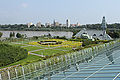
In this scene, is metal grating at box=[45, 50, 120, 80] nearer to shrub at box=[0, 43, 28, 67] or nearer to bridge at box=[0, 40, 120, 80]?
bridge at box=[0, 40, 120, 80]

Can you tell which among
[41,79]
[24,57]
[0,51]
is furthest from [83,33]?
[41,79]

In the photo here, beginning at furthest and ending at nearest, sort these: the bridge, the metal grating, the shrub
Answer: the shrub < the bridge < the metal grating

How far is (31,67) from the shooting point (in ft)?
31.3

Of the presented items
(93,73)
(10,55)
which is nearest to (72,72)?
(93,73)

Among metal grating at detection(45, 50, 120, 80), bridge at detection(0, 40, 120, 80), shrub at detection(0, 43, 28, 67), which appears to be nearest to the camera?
metal grating at detection(45, 50, 120, 80)

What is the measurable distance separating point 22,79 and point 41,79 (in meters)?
1.27

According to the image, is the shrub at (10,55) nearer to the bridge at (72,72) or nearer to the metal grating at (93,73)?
the bridge at (72,72)

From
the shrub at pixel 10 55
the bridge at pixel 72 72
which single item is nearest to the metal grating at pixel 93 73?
the bridge at pixel 72 72

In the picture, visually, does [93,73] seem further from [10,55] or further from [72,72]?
[10,55]

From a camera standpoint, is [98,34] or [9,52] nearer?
[9,52]

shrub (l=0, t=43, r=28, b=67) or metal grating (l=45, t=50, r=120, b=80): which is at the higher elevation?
metal grating (l=45, t=50, r=120, b=80)

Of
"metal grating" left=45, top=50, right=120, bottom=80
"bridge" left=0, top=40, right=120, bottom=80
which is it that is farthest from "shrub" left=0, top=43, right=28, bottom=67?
"metal grating" left=45, top=50, right=120, bottom=80

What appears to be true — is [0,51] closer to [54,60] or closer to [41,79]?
[54,60]

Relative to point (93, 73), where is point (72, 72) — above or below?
below
